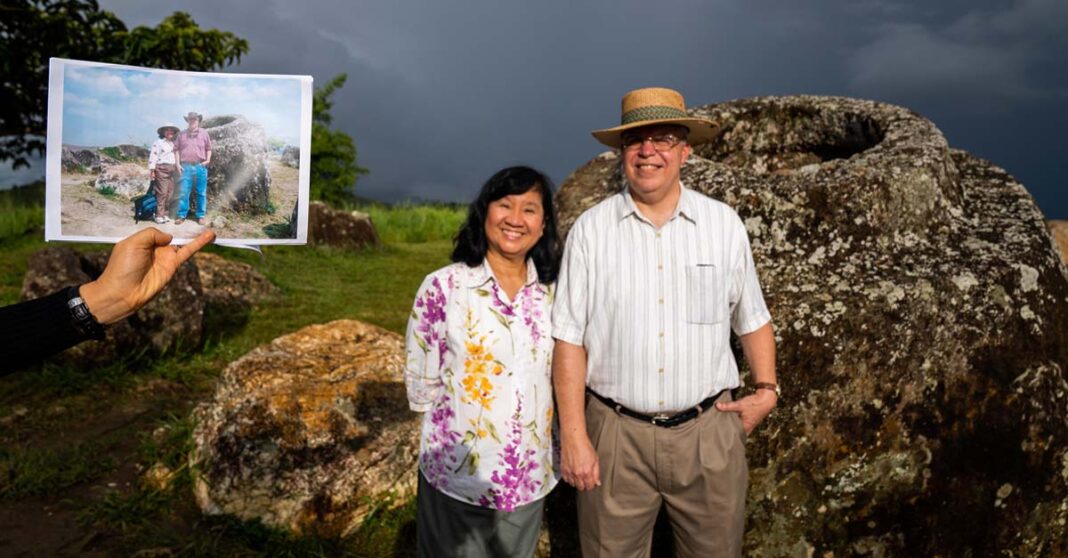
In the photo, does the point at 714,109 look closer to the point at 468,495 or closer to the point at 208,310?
the point at 468,495

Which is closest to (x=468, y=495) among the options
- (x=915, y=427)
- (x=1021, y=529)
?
(x=915, y=427)

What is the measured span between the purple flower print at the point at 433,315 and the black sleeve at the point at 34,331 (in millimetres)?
1099

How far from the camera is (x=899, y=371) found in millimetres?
3186

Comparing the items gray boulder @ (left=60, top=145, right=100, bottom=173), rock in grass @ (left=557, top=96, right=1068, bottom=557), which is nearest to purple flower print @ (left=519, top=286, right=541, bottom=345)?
rock in grass @ (left=557, top=96, right=1068, bottom=557)

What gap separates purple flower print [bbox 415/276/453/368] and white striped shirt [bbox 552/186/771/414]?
428 millimetres

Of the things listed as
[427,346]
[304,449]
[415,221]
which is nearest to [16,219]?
[415,221]

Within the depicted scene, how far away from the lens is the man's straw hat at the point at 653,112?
2.69 meters

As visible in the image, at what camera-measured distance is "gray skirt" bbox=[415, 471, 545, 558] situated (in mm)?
2742

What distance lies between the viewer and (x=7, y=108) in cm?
1116

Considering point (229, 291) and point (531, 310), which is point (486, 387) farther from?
point (229, 291)

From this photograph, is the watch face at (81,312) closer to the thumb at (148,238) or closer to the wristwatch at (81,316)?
the wristwatch at (81,316)

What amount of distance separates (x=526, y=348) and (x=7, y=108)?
12.1 metres

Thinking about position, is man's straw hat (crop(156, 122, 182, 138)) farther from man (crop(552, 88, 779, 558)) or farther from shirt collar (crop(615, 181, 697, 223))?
A: shirt collar (crop(615, 181, 697, 223))

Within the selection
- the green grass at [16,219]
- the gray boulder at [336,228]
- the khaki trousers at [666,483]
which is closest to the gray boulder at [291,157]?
the khaki trousers at [666,483]
